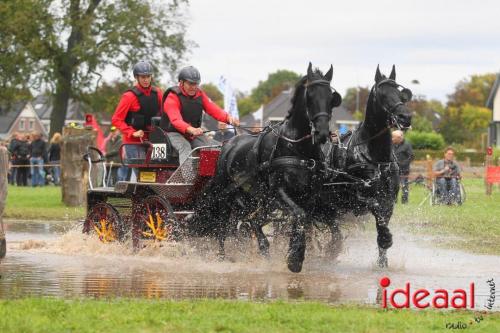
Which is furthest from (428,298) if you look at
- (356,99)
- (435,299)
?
(356,99)

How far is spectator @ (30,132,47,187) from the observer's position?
109ft

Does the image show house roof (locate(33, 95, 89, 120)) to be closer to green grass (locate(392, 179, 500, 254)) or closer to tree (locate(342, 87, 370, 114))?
tree (locate(342, 87, 370, 114))

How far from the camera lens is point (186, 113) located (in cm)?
1365

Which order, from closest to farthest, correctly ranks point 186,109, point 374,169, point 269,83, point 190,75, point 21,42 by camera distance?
point 374,169 → point 190,75 → point 186,109 → point 21,42 → point 269,83

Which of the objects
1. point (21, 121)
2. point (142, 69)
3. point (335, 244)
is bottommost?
point (335, 244)

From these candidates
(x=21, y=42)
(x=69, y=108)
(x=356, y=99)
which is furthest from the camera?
(x=356, y=99)

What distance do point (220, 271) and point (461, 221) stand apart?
7691mm

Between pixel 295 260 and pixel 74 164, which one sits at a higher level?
pixel 74 164

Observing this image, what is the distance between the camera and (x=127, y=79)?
1827 inches

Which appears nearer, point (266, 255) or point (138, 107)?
point (266, 255)

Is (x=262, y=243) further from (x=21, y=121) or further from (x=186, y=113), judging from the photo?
(x=21, y=121)

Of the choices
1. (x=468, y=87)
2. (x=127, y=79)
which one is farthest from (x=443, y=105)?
(x=127, y=79)

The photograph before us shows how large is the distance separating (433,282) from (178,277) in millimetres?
2604

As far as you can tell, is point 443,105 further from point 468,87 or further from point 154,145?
point 154,145
